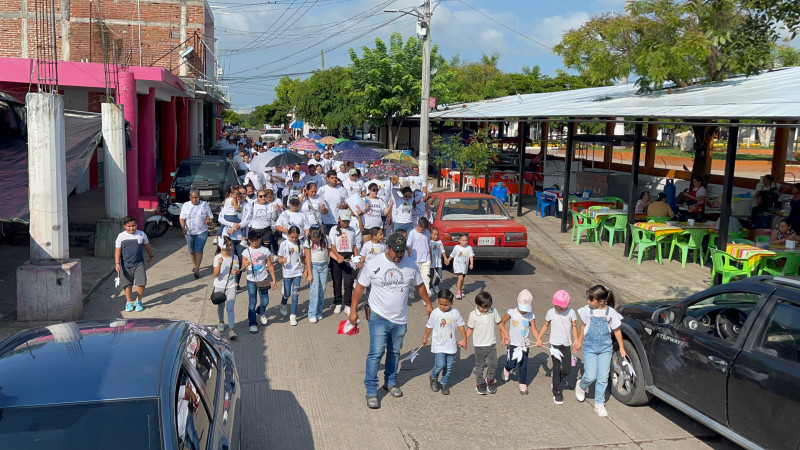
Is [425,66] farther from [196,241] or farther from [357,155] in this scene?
[196,241]

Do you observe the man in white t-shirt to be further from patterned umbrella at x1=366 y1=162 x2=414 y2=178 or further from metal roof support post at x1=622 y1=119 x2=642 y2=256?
patterned umbrella at x1=366 y1=162 x2=414 y2=178

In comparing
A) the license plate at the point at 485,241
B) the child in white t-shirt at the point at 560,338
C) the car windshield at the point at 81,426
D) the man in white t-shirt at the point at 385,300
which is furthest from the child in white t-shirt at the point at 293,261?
the car windshield at the point at 81,426

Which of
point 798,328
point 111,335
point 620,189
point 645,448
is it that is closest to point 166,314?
point 111,335

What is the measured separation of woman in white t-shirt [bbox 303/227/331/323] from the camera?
31.5ft

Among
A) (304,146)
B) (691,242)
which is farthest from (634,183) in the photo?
(304,146)

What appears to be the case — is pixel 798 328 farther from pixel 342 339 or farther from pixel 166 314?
pixel 166 314

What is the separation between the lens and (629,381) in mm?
7074

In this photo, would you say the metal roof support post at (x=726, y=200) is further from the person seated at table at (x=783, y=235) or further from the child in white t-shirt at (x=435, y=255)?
the child in white t-shirt at (x=435, y=255)

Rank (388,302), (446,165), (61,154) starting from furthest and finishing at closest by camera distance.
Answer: (446,165) < (61,154) < (388,302)

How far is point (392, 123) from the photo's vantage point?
39750 millimetres

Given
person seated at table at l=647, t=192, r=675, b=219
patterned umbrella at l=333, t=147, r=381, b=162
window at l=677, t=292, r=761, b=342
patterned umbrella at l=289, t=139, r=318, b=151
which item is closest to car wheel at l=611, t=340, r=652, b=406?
window at l=677, t=292, r=761, b=342

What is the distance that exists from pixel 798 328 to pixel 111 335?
4954mm

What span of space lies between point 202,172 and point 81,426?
1417cm

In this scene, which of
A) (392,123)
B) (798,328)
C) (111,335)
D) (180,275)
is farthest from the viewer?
(392,123)
